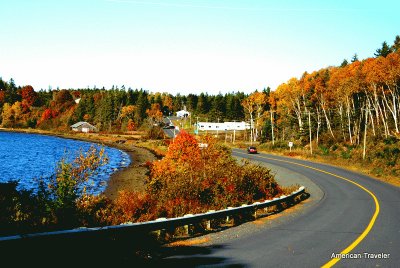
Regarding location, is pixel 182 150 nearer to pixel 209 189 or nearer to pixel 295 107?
pixel 209 189

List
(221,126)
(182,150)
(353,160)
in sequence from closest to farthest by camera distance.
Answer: (182,150)
(353,160)
(221,126)

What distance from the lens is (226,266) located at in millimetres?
8117

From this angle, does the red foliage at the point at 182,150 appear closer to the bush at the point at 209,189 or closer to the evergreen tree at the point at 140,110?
the bush at the point at 209,189

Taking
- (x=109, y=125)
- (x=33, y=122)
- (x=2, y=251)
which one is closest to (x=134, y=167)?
(x=2, y=251)

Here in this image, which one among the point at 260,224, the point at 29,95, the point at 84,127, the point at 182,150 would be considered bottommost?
the point at 260,224

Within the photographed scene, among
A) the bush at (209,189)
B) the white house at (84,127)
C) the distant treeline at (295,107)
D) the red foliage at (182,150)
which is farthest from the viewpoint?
the white house at (84,127)

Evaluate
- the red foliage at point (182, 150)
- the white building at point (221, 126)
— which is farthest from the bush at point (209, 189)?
the white building at point (221, 126)

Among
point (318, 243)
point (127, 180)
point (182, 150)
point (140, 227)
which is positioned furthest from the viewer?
point (127, 180)

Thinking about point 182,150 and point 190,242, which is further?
point 182,150

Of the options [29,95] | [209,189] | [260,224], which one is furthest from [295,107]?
[29,95]

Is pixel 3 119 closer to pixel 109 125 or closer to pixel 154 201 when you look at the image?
pixel 109 125

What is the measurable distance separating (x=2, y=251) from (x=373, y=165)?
48314 millimetres

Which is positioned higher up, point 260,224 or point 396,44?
point 396,44

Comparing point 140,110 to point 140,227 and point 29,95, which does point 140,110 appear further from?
point 140,227
